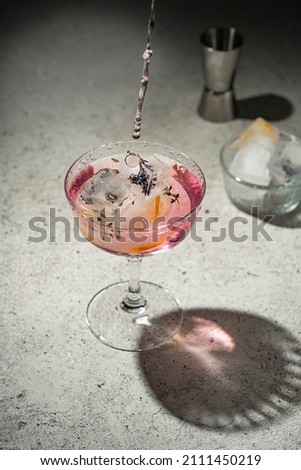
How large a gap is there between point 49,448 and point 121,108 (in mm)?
1311

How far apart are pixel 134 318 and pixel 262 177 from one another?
1.80ft

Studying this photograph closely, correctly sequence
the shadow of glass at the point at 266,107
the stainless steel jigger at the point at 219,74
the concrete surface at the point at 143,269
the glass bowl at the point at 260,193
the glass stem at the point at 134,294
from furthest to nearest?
the shadow of glass at the point at 266,107
the stainless steel jigger at the point at 219,74
the glass bowl at the point at 260,193
the glass stem at the point at 134,294
the concrete surface at the point at 143,269

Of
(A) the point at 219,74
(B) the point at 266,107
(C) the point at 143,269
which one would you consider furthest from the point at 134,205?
(B) the point at 266,107

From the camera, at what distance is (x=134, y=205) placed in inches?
66.3

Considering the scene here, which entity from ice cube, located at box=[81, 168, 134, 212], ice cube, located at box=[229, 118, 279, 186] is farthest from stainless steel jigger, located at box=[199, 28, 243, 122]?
ice cube, located at box=[81, 168, 134, 212]

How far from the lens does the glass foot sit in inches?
77.5

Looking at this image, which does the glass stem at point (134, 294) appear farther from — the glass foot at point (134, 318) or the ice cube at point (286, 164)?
the ice cube at point (286, 164)

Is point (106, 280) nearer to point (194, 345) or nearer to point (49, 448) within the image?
point (194, 345)

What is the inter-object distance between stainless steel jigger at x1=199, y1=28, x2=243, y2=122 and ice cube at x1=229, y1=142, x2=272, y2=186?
14.2 inches

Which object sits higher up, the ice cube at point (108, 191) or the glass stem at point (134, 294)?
the ice cube at point (108, 191)

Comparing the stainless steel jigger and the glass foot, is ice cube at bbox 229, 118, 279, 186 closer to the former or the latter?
the stainless steel jigger

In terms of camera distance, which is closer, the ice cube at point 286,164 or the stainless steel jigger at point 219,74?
the ice cube at point 286,164

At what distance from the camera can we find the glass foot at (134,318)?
6.46 ft

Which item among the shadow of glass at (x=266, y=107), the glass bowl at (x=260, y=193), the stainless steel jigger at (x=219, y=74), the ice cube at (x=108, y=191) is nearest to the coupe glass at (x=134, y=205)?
the ice cube at (x=108, y=191)
